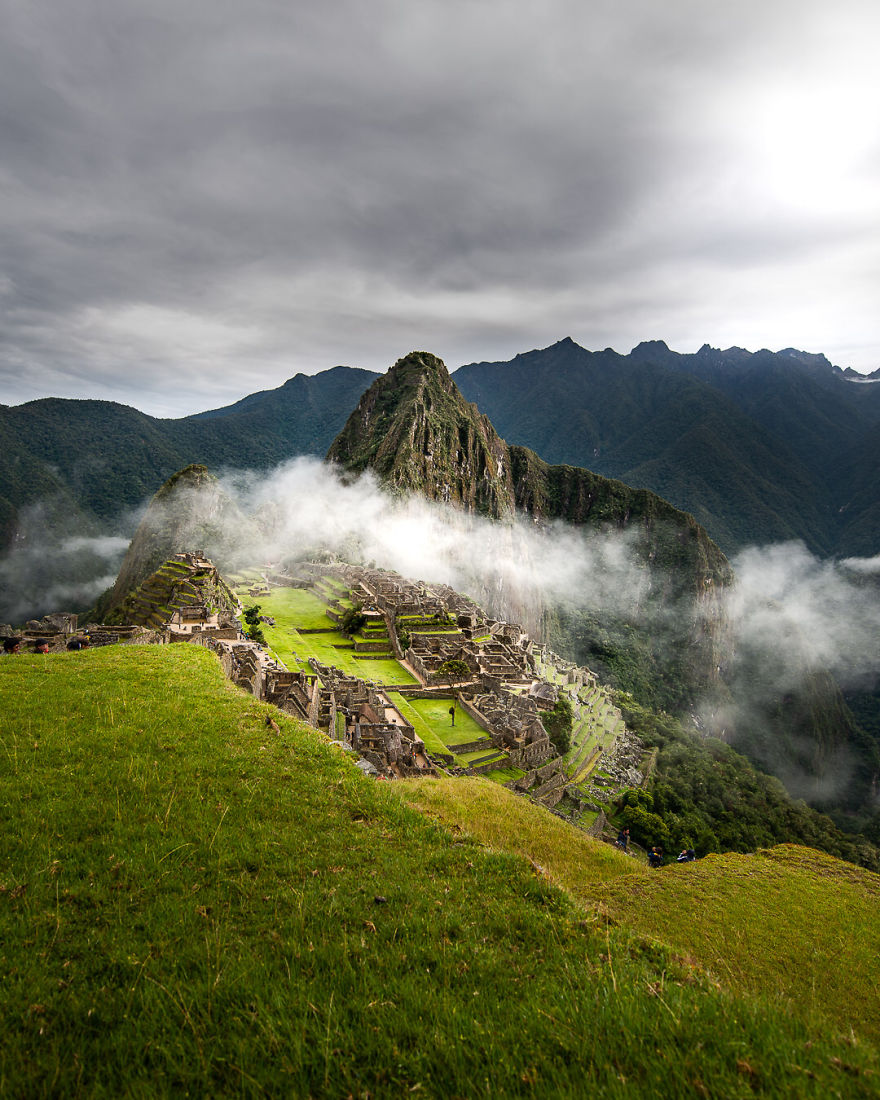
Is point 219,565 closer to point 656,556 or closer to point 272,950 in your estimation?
point 272,950

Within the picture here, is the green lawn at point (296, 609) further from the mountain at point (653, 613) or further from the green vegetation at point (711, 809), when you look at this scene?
the mountain at point (653, 613)

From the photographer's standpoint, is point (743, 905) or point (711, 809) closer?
point (743, 905)

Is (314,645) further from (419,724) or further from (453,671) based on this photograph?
(419,724)

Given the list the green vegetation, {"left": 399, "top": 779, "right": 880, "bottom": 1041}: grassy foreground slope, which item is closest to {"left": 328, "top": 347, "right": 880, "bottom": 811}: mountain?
the green vegetation

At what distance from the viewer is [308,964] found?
3.55 m

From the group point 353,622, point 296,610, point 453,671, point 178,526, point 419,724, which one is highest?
point 178,526

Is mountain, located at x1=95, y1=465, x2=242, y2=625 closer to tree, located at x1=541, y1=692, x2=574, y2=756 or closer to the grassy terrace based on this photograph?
the grassy terrace

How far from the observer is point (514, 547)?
16162cm

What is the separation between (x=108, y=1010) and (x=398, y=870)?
2.69 meters

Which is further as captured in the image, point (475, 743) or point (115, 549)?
point (115, 549)

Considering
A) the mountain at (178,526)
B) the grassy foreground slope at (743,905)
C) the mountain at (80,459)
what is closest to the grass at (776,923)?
the grassy foreground slope at (743,905)

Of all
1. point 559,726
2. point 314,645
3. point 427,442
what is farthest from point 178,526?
point 427,442

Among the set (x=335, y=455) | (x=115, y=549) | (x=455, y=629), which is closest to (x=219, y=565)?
(x=455, y=629)

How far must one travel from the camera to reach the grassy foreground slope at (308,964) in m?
2.59
